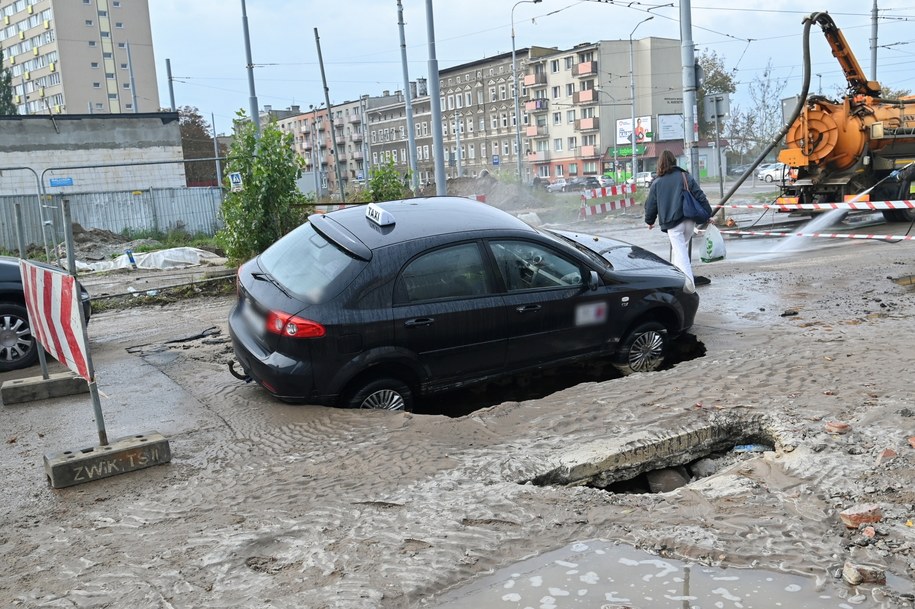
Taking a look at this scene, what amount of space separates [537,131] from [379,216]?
8986 centimetres

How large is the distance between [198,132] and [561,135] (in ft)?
133

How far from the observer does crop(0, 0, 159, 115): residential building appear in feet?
318

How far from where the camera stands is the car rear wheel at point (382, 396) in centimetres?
591

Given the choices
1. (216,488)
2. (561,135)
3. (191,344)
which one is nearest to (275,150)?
(191,344)

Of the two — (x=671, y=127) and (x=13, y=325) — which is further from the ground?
(x=671, y=127)

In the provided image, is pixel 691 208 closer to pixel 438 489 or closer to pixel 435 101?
A: pixel 438 489

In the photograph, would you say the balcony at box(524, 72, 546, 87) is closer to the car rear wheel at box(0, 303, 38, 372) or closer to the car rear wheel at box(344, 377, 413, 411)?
the car rear wheel at box(0, 303, 38, 372)

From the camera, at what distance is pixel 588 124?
86.0 m

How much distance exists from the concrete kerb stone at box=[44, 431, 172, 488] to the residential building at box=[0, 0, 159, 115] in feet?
333

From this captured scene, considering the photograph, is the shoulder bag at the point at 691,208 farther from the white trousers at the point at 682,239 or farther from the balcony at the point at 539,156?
the balcony at the point at 539,156

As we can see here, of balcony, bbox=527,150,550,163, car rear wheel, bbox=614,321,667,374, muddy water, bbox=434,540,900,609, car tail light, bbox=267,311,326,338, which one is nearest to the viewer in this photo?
muddy water, bbox=434,540,900,609

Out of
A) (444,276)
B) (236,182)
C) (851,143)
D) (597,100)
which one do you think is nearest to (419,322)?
(444,276)

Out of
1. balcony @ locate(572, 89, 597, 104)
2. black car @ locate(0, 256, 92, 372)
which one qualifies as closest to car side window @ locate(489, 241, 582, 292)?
black car @ locate(0, 256, 92, 372)

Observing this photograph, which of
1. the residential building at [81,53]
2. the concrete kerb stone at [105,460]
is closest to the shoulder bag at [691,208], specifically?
the concrete kerb stone at [105,460]
